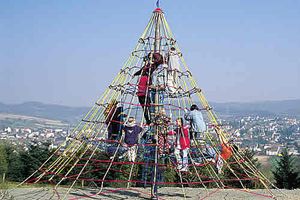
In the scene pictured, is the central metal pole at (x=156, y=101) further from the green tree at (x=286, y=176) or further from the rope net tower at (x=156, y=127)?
the green tree at (x=286, y=176)

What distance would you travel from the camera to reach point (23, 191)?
13648 mm

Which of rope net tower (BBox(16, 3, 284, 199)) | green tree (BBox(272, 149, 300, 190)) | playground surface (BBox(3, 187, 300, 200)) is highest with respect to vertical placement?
rope net tower (BBox(16, 3, 284, 199))

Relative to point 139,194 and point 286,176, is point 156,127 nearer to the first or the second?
point 139,194

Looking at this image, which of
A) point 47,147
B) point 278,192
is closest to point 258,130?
point 47,147

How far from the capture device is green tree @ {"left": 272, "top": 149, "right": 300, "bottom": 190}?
29.0 metres

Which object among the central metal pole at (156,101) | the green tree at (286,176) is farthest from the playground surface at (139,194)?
the green tree at (286,176)

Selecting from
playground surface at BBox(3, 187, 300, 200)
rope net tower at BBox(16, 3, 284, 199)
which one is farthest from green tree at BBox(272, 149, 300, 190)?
rope net tower at BBox(16, 3, 284, 199)

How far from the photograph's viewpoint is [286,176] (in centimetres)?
2986

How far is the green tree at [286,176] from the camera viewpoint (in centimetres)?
2898

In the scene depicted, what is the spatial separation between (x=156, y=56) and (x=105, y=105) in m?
2.00

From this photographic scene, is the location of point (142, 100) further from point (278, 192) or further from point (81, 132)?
point (278, 192)

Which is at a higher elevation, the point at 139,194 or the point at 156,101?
the point at 156,101

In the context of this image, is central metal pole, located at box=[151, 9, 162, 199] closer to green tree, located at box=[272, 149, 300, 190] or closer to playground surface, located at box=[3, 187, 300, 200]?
playground surface, located at box=[3, 187, 300, 200]

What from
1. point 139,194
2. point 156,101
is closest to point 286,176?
point 139,194
